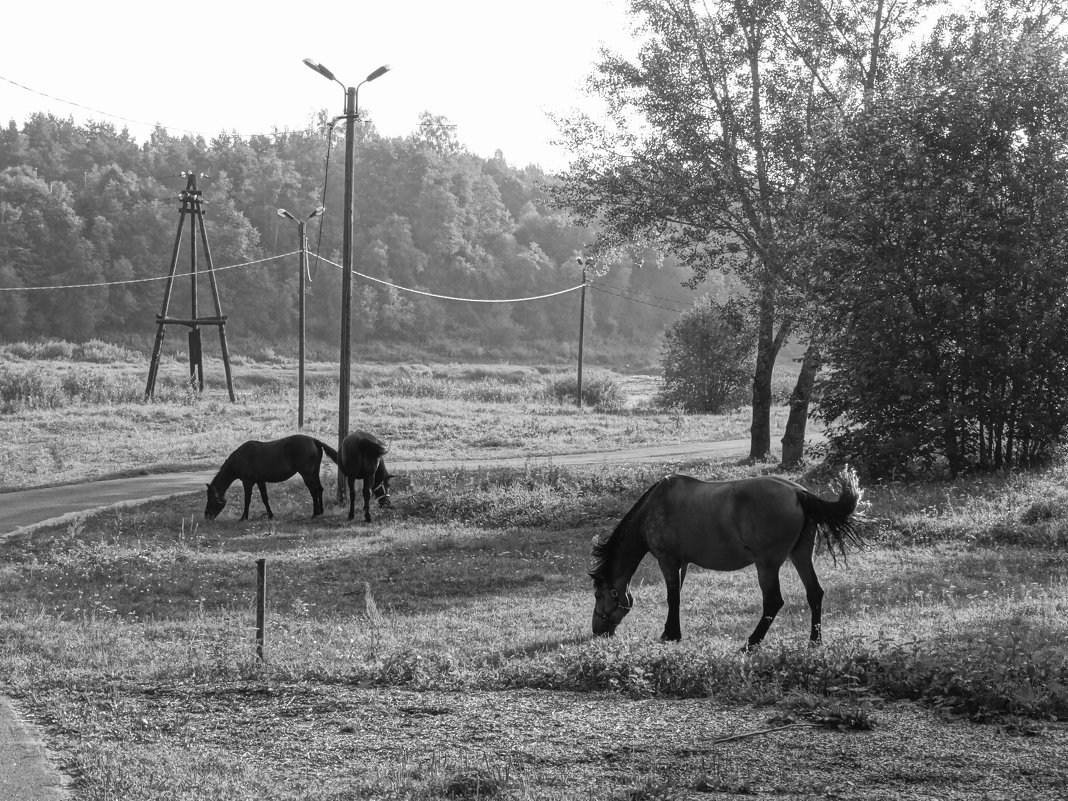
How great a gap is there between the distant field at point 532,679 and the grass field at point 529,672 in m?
0.03

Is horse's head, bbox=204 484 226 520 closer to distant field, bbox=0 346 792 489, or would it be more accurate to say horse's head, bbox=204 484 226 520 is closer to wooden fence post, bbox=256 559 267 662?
distant field, bbox=0 346 792 489

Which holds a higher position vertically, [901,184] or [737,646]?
[901,184]

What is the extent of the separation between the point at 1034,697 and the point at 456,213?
11522cm

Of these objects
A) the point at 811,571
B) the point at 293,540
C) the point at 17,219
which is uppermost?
the point at 17,219

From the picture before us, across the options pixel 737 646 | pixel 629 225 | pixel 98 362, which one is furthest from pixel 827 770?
pixel 98 362

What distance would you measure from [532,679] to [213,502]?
13.7m

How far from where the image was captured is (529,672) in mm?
8102

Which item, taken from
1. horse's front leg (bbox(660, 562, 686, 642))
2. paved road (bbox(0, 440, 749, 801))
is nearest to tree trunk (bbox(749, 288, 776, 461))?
paved road (bbox(0, 440, 749, 801))

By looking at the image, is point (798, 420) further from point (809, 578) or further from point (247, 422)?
point (247, 422)

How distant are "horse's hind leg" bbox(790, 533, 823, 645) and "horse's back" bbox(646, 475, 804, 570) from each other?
0.11m

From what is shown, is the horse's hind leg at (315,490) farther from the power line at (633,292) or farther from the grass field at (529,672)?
the power line at (633,292)

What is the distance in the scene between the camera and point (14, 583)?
13.6 metres

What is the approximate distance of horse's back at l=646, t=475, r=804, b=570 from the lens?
9484 millimetres

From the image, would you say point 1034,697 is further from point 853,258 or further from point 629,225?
point 629,225
